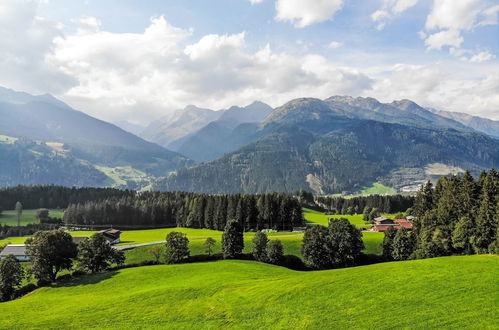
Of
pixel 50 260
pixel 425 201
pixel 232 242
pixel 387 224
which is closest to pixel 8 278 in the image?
pixel 50 260

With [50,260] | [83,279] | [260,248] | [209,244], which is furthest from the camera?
[209,244]

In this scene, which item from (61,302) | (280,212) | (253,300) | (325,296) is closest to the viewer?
(325,296)

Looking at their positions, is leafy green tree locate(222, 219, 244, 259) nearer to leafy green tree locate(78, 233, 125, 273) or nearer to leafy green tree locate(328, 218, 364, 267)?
leafy green tree locate(328, 218, 364, 267)

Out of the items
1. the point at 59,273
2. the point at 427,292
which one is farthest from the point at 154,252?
the point at 427,292

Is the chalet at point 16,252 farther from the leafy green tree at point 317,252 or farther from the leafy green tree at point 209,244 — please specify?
the leafy green tree at point 317,252

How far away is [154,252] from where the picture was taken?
10519cm

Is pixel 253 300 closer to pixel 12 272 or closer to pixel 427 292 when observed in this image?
pixel 427 292

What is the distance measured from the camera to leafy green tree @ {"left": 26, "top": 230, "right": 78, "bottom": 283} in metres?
87.1

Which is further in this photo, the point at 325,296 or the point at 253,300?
the point at 253,300

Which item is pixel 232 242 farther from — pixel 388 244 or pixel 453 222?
pixel 453 222

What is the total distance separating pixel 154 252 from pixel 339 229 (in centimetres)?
5876

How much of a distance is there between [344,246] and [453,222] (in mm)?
29826

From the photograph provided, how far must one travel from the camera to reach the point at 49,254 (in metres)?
88.4

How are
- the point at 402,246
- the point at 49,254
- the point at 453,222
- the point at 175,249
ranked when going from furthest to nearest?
the point at 402,246 → the point at 175,249 → the point at 453,222 → the point at 49,254
